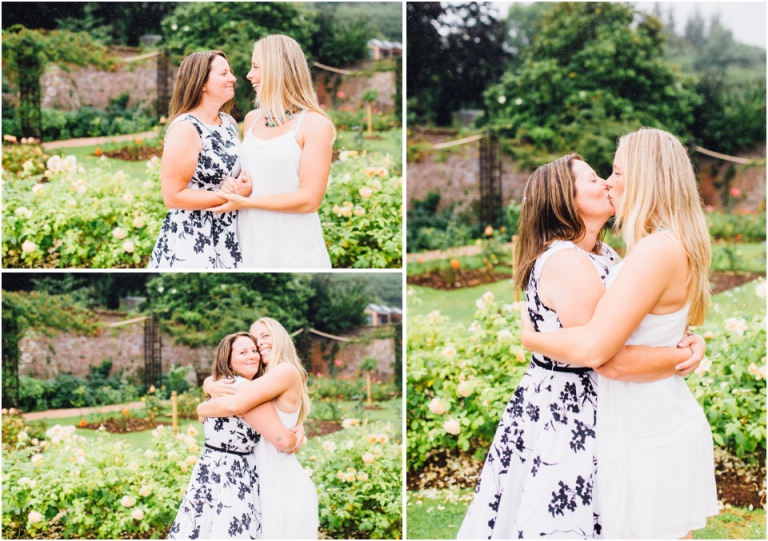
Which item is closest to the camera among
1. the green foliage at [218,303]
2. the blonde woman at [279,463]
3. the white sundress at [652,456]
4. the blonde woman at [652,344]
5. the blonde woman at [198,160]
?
the blonde woman at [652,344]

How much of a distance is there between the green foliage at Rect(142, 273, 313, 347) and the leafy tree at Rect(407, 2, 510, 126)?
2158 mm

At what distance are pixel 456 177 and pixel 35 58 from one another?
10.1ft

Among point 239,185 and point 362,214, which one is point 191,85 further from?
point 362,214

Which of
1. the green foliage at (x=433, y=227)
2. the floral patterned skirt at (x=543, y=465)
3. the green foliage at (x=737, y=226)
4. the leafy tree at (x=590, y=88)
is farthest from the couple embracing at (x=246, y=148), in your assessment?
the green foliage at (x=737, y=226)

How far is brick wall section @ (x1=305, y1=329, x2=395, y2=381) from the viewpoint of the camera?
427cm

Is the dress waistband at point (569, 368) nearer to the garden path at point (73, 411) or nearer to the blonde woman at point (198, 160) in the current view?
the blonde woman at point (198, 160)

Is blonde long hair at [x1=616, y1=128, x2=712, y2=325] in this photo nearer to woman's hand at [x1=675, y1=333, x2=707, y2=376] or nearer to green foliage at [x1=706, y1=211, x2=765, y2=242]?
woman's hand at [x1=675, y1=333, x2=707, y2=376]

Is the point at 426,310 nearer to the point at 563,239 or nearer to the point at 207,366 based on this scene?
the point at 207,366

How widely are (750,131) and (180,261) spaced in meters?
5.19

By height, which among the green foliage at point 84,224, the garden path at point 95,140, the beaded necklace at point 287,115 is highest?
the beaded necklace at point 287,115

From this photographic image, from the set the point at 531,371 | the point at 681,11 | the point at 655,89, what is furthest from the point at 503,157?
the point at 531,371

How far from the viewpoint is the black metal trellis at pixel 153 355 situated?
4.33 m

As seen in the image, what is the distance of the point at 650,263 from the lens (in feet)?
7.00

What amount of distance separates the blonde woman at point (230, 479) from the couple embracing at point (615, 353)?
3.82ft
